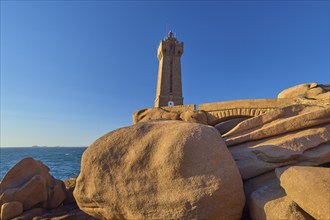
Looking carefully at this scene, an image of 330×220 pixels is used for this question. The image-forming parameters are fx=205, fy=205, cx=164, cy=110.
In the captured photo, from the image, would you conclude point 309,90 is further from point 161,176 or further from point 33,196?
point 33,196

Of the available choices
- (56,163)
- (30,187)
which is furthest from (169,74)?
(56,163)

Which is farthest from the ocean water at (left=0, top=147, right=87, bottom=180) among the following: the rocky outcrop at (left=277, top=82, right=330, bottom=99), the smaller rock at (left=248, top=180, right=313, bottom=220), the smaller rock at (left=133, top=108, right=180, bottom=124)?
the smaller rock at (left=248, top=180, right=313, bottom=220)

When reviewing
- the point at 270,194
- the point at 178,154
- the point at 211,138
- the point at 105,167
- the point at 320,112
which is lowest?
the point at 270,194

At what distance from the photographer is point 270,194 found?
9.86ft

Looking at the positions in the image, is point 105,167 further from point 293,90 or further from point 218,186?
point 293,90

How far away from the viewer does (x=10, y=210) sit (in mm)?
8570

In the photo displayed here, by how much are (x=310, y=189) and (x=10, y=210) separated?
422 inches

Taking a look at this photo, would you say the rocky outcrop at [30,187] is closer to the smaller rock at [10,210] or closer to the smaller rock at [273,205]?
the smaller rock at [10,210]

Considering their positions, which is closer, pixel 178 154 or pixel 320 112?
pixel 178 154

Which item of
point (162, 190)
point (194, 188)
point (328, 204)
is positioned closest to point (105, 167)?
point (162, 190)

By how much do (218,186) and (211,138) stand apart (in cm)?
75

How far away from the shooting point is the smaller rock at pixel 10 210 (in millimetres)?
8508

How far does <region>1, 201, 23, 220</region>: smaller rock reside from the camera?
8.51 m

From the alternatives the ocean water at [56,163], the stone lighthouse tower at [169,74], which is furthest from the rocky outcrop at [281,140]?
the ocean water at [56,163]
